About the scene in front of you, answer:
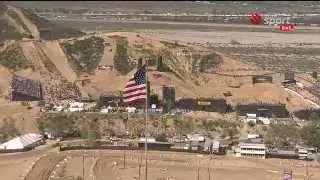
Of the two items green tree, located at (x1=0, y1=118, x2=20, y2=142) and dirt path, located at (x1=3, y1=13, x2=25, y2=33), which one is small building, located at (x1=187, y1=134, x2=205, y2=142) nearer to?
green tree, located at (x1=0, y1=118, x2=20, y2=142)

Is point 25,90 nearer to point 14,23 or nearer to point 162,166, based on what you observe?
point 162,166

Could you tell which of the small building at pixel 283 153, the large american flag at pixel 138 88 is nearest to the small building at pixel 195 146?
the small building at pixel 283 153

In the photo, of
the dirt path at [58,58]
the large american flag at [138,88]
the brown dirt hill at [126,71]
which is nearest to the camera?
the large american flag at [138,88]

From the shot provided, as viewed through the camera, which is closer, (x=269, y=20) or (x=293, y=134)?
(x=293, y=134)

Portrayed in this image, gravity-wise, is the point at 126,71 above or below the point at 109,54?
below

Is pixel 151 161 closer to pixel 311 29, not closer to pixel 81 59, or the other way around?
pixel 81 59

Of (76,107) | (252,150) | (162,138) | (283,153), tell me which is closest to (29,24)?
(76,107)

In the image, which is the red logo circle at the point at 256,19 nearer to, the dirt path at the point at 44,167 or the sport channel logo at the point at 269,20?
the sport channel logo at the point at 269,20

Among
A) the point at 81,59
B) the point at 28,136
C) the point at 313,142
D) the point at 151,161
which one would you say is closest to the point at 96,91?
the point at 81,59

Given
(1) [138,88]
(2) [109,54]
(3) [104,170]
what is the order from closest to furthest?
(1) [138,88]
(3) [104,170]
(2) [109,54]
